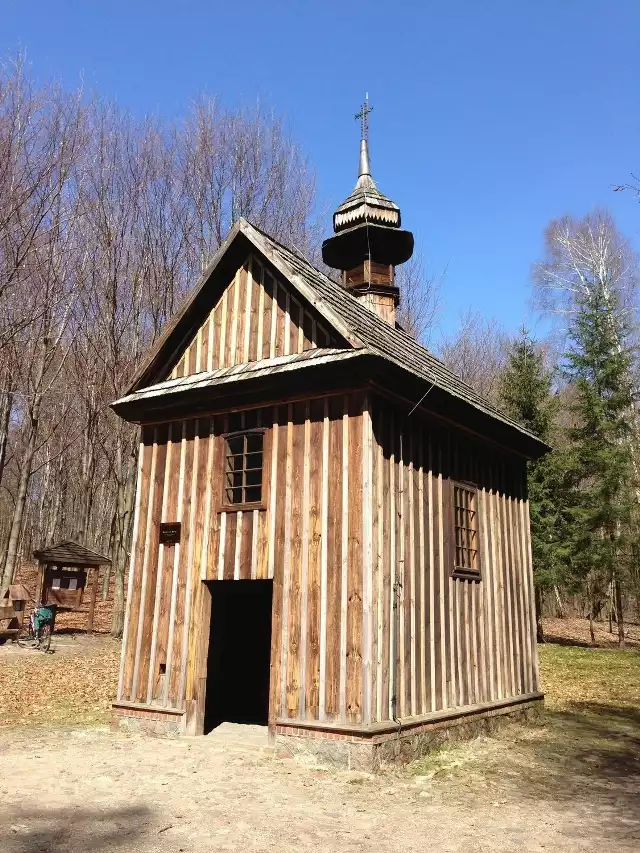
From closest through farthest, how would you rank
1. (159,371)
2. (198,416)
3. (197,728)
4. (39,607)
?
(197,728), (198,416), (159,371), (39,607)

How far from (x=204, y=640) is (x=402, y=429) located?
4.35 metres

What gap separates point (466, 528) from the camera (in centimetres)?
1210

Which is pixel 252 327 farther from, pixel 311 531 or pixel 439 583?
pixel 439 583

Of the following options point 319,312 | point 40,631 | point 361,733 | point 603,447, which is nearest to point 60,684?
point 40,631

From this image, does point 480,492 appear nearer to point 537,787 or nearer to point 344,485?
point 344,485

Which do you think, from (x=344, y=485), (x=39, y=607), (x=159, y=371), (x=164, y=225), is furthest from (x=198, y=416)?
(x=164, y=225)

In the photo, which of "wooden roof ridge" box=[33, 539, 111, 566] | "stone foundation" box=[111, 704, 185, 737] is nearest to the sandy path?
"stone foundation" box=[111, 704, 185, 737]

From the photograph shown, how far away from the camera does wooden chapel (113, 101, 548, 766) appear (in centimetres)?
930

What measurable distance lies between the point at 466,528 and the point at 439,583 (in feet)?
5.36

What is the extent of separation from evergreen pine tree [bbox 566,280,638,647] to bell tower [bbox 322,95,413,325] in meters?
13.1

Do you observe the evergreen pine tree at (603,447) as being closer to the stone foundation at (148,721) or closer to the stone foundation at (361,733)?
the stone foundation at (361,733)

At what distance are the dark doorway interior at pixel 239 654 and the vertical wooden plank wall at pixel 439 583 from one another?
9.99 feet

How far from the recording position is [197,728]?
10.4 m

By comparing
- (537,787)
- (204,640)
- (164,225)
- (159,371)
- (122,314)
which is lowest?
(537,787)
